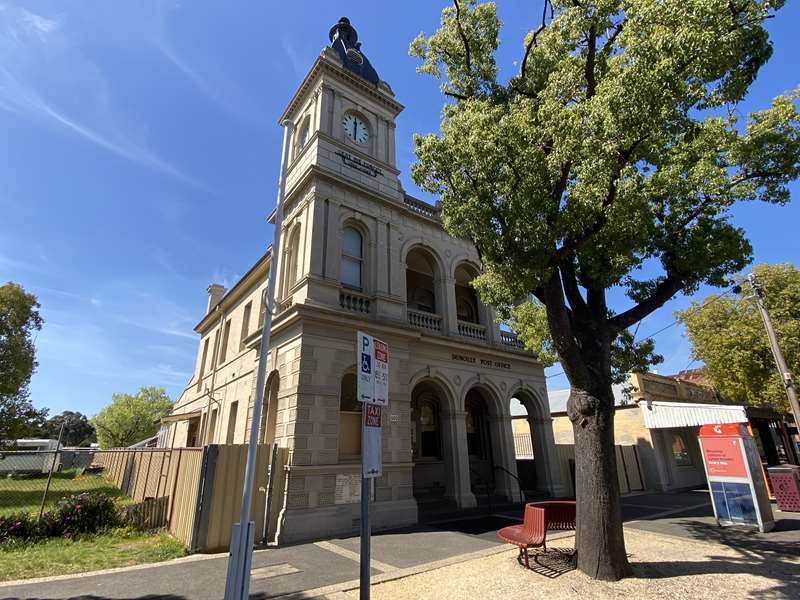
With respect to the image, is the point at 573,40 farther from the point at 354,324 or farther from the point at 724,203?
the point at 354,324

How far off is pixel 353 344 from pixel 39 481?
20764mm

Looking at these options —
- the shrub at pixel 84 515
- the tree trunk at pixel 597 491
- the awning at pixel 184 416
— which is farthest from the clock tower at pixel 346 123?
the awning at pixel 184 416

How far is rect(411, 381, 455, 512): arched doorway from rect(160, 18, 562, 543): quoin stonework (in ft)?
0.16

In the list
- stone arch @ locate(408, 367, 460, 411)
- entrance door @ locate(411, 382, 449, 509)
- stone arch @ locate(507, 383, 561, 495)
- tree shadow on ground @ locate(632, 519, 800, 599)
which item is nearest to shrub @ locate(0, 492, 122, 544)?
entrance door @ locate(411, 382, 449, 509)

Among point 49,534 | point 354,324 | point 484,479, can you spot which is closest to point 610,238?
point 354,324

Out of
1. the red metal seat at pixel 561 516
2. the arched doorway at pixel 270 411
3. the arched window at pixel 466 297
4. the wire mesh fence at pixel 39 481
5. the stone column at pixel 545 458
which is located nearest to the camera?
the red metal seat at pixel 561 516

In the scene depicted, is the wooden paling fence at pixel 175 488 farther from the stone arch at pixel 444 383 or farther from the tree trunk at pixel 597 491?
the tree trunk at pixel 597 491

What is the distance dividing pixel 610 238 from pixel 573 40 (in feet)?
13.3

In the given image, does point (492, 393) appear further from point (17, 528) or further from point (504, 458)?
point (17, 528)

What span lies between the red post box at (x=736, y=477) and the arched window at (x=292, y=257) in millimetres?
12427

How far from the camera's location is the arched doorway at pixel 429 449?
1335 cm

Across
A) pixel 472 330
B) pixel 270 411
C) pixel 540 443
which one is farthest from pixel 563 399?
pixel 270 411

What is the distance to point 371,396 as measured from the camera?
4.38 meters

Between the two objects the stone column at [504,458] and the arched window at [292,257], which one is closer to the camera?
the arched window at [292,257]
